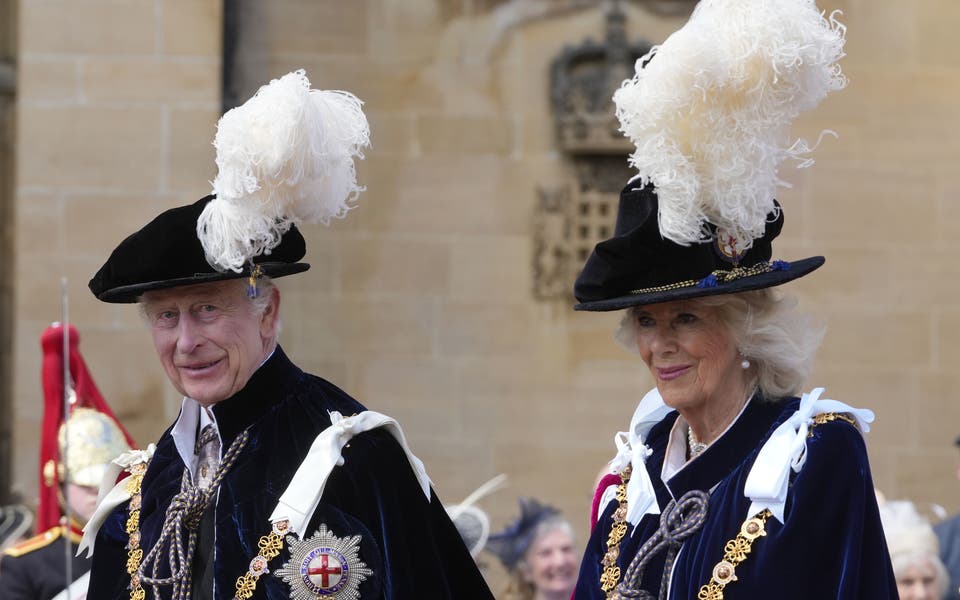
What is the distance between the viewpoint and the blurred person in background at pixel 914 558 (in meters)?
5.51

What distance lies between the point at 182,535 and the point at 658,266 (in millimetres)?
1372

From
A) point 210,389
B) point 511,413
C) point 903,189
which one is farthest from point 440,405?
point 210,389

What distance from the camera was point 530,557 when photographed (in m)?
5.88

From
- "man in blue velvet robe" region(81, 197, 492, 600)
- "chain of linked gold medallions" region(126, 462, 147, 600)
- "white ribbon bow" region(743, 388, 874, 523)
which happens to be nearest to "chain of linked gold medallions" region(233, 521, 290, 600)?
"man in blue velvet robe" region(81, 197, 492, 600)

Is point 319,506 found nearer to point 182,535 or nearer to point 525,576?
point 182,535

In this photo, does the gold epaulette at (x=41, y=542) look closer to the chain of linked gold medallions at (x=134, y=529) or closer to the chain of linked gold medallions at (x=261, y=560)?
the chain of linked gold medallions at (x=134, y=529)

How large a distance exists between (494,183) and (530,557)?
8.82ft

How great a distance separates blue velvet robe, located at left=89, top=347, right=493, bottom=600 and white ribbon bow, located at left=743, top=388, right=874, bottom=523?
88 centimetres

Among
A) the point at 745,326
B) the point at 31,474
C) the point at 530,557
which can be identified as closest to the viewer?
the point at 745,326

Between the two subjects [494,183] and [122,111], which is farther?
[494,183]

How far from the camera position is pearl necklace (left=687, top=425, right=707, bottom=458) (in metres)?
3.71

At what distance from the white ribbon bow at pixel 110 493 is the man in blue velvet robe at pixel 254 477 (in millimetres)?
177

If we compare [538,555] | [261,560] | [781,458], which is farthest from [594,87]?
[781,458]

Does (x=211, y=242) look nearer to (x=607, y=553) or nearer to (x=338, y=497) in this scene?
(x=338, y=497)
